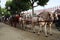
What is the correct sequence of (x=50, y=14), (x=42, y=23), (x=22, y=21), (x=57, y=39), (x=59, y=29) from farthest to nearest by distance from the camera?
(x=22, y=21) → (x=59, y=29) → (x=42, y=23) → (x=50, y=14) → (x=57, y=39)

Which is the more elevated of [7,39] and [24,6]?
[24,6]

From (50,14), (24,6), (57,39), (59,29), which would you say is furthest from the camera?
(24,6)

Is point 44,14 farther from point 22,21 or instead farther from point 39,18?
point 22,21

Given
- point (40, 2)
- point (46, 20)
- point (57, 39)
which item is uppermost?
point (40, 2)

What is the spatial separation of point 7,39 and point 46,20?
3428 millimetres

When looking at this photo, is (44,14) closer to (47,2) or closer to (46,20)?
(46,20)

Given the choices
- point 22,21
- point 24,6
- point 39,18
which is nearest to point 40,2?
point 24,6

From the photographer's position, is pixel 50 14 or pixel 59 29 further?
pixel 59 29

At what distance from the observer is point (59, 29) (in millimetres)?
21609

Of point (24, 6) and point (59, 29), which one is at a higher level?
point (24, 6)

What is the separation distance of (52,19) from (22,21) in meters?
9.23

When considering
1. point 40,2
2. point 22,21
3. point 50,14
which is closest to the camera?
point 50,14

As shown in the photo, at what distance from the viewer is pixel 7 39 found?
1530cm

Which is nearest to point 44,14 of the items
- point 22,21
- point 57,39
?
point 57,39
